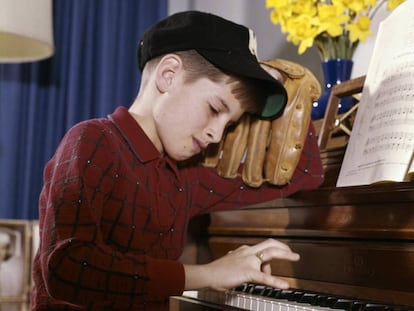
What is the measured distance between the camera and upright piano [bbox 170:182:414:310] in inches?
39.8

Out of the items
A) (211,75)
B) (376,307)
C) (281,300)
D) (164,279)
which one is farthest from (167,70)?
(376,307)

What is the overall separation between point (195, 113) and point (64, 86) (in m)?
1.56

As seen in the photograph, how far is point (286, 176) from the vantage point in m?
1.49

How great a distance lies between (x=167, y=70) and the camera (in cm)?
140

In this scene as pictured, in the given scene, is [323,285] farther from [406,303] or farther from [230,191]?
[230,191]

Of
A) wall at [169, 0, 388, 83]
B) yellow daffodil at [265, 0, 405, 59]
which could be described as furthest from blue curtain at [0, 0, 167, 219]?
yellow daffodil at [265, 0, 405, 59]

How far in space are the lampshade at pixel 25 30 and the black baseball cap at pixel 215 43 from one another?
933 millimetres

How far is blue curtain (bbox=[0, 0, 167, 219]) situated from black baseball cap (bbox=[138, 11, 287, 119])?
1.41 meters

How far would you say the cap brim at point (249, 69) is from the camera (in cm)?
134

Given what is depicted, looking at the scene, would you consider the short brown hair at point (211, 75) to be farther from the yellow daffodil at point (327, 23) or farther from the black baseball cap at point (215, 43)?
the yellow daffodil at point (327, 23)

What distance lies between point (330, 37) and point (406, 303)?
94cm

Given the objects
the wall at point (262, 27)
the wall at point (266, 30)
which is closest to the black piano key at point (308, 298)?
the wall at point (266, 30)

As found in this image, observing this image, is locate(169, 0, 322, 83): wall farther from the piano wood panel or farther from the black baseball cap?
the piano wood panel

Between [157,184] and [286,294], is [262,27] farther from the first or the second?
[286,294]
